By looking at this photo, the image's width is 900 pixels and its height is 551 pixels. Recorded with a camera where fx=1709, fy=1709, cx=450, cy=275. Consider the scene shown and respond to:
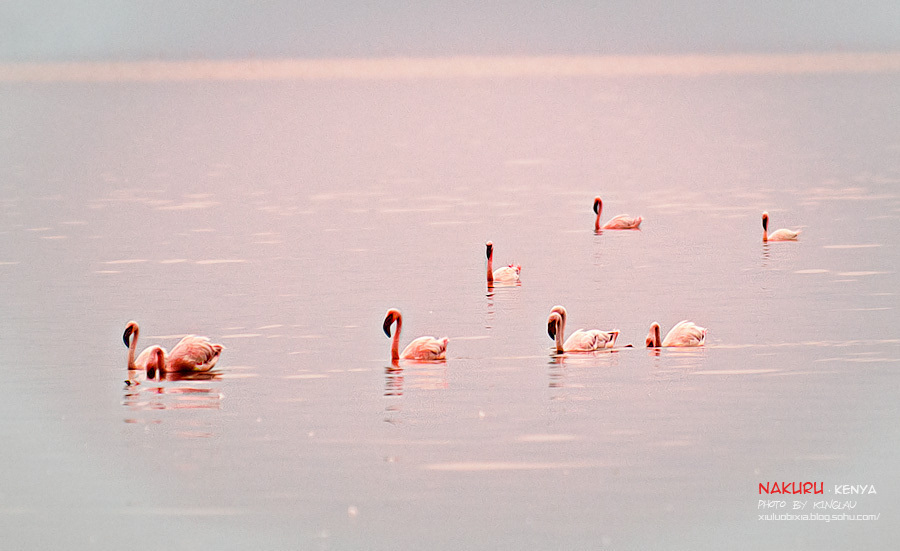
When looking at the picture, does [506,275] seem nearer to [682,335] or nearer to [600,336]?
[600,336]

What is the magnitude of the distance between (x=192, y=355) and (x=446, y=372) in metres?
2.97

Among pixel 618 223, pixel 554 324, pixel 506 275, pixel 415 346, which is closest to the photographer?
pixel 415 346

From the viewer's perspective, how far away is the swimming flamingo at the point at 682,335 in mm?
21188

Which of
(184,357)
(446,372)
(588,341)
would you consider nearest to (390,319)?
(446,372)

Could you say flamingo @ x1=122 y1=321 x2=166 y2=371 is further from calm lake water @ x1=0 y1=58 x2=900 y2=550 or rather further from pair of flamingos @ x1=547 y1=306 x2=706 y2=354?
pair of flamingos @ x1=547 y1=306 x2=706 y2=354

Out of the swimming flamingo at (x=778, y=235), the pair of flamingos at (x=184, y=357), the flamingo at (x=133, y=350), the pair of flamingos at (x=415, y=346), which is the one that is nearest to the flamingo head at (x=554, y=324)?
the pair of flamingos at (x=415, y=346)

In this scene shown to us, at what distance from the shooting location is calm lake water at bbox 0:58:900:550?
14820 mm

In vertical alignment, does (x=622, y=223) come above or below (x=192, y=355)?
above

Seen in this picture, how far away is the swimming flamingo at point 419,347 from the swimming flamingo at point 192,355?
2140 millimetres

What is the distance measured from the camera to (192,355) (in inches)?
783

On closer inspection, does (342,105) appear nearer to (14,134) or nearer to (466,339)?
(14,134)

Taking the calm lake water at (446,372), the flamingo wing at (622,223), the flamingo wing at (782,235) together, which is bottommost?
the calm lake water at (446,372)

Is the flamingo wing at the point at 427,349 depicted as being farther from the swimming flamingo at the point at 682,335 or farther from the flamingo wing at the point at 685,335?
the flamingo wing at the point at 685,335

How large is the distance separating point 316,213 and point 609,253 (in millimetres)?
11508
